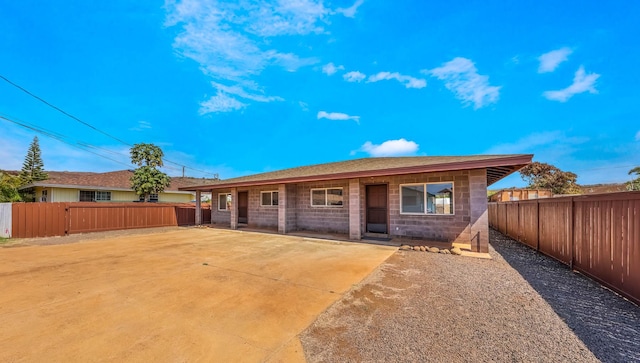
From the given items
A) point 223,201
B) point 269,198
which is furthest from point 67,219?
point 269,198

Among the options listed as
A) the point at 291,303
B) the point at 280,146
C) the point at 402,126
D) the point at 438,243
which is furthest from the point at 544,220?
the point at 280,146

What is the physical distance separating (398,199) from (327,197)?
Answer: 10.7ft

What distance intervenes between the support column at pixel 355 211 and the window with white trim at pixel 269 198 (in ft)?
16.1

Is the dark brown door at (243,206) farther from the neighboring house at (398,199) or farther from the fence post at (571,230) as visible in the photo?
the fence post at (571,230)

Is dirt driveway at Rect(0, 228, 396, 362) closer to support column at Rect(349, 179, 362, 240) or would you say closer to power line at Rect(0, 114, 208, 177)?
support column at Rect(349, 179, 362, 240)

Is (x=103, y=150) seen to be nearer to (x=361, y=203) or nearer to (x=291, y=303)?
(x=361, y=203)

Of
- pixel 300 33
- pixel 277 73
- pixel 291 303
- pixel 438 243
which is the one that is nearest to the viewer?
pixel 291 303

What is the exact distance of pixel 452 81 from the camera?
54.8 ft

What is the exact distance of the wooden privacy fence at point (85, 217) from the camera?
35.8 ft

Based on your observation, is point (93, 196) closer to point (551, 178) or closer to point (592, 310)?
point (592, 310)

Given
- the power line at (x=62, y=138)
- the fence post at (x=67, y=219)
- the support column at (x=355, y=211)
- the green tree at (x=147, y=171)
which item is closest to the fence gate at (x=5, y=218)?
the fence post at (x=67, y=219)

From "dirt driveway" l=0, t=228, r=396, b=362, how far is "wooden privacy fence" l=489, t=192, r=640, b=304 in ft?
12.4

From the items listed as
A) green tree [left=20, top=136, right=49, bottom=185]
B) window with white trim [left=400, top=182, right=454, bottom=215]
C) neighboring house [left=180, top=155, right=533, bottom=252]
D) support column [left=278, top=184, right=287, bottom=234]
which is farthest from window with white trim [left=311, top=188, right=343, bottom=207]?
green tree [left=20, top=136, right=49, bottom=185]

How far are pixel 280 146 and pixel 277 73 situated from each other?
17043 mm
